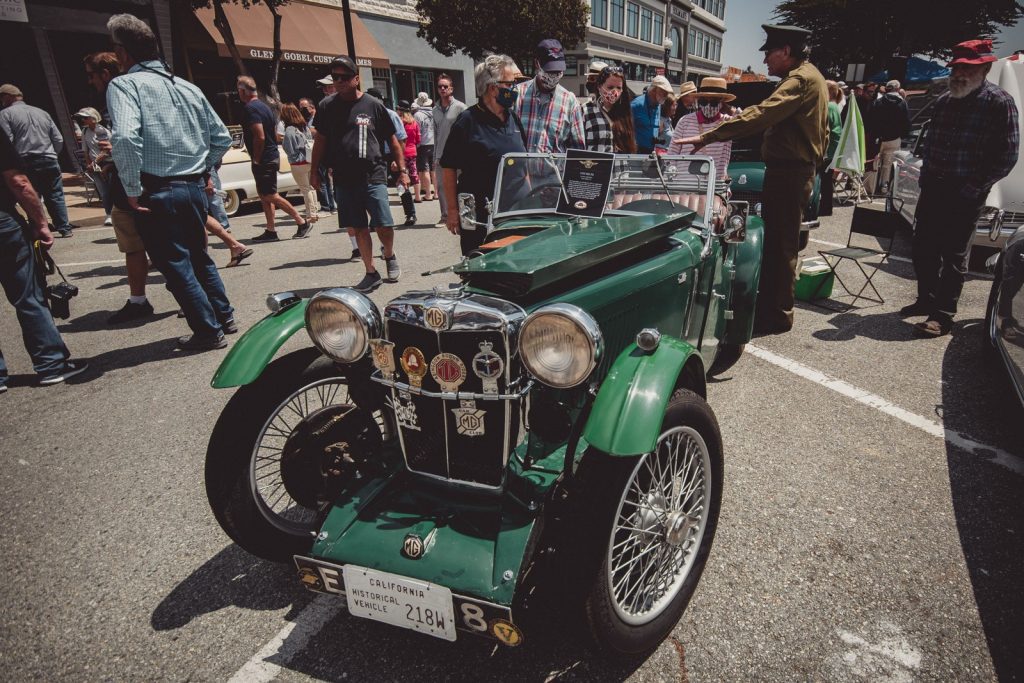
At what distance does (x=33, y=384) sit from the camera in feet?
13.1

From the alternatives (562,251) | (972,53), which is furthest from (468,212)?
(972,53)

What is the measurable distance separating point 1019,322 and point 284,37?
19781 mm

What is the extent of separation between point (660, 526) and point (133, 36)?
4.17m

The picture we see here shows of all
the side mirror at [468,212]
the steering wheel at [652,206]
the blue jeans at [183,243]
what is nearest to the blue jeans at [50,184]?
the blue jeans at [183,243]

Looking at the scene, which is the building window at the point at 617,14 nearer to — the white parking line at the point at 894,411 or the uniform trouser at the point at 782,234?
the uniform trouser at the point at 782,234

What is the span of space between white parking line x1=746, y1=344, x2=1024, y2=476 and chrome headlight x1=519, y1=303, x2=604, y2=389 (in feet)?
8.24

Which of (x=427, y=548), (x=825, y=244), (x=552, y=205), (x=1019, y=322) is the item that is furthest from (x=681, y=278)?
(x=825, y=244)

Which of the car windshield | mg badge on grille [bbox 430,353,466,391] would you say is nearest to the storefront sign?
the car windshield

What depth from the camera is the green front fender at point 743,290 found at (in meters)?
3.67

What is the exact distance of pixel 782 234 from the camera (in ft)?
14.2

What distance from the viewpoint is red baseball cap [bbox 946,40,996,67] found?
3962 mm

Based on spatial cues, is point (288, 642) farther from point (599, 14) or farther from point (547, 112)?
point (599, 14)

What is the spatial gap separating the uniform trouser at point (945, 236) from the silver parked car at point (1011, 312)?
39 centimetres

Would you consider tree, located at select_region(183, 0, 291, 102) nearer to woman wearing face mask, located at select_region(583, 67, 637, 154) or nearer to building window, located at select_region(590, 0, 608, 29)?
woman wearing face mask, located at select_region(583, 67, 637, 154)
